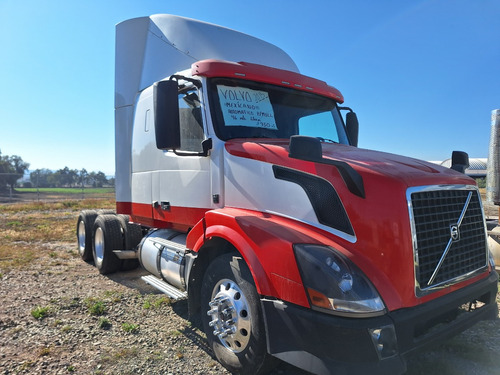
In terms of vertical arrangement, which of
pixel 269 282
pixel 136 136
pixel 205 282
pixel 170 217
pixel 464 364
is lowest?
pixel 464 364

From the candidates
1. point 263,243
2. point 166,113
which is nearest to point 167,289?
point 263,243

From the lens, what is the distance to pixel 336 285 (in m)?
2.34

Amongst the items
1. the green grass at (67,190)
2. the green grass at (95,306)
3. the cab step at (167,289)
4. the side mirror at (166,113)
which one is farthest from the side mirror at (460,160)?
the green grass at (67,190)

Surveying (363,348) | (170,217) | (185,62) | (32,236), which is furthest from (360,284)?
(32,236)

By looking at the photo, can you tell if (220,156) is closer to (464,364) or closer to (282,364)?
(282,364)

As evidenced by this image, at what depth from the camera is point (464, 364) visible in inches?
128

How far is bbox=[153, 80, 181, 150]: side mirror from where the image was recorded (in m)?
3.52

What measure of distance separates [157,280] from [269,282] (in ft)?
7.77

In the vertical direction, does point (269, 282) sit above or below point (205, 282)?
above

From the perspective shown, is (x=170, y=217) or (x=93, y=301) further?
(x=93, y=301)

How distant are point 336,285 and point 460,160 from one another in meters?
2.63

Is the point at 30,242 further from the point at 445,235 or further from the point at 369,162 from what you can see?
the point at 445,235

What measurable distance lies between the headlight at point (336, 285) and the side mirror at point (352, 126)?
2.96 meters

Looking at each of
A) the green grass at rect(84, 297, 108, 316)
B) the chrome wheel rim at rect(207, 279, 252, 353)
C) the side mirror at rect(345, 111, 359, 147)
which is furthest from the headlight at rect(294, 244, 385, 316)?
the green grass at rect(84, 297, 108, 316)
